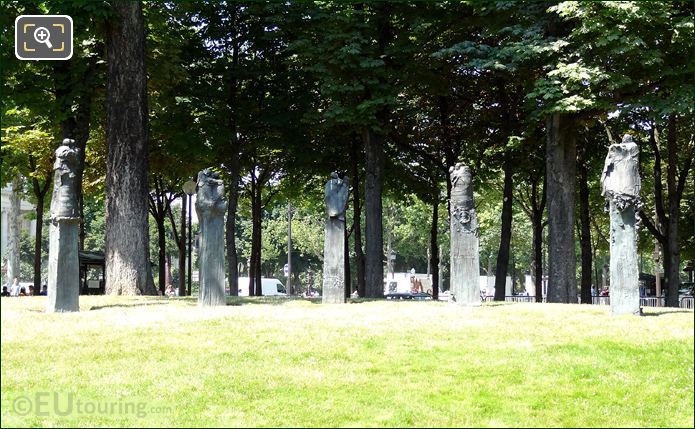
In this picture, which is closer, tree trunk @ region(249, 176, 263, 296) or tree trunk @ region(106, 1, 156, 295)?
tree trunk @ region(106, 1, 156, 295)

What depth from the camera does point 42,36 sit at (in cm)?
757

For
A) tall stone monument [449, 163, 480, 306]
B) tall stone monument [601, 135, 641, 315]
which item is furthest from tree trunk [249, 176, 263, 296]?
tall stone monument [601, 135, 641, 315]

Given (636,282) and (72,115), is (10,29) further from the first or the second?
(636,282)

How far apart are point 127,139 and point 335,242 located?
6.46m

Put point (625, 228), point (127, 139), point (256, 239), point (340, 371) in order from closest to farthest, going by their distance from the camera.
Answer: point (340, 371)
point (625, 228)
point (127, 139)
point (256, 239)

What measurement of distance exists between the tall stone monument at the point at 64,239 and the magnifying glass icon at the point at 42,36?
6839mm

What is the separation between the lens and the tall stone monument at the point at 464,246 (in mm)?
17969

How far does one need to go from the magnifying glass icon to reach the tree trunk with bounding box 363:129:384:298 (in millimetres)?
19001

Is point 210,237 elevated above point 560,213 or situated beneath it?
situated beneath

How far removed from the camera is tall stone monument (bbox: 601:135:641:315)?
47.5 ft

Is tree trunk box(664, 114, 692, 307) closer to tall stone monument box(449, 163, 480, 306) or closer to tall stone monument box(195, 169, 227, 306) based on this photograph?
tall stone monument box(449, 163, 480, 306)

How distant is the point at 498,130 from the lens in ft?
98.6

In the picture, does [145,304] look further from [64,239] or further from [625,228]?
[625,228]
